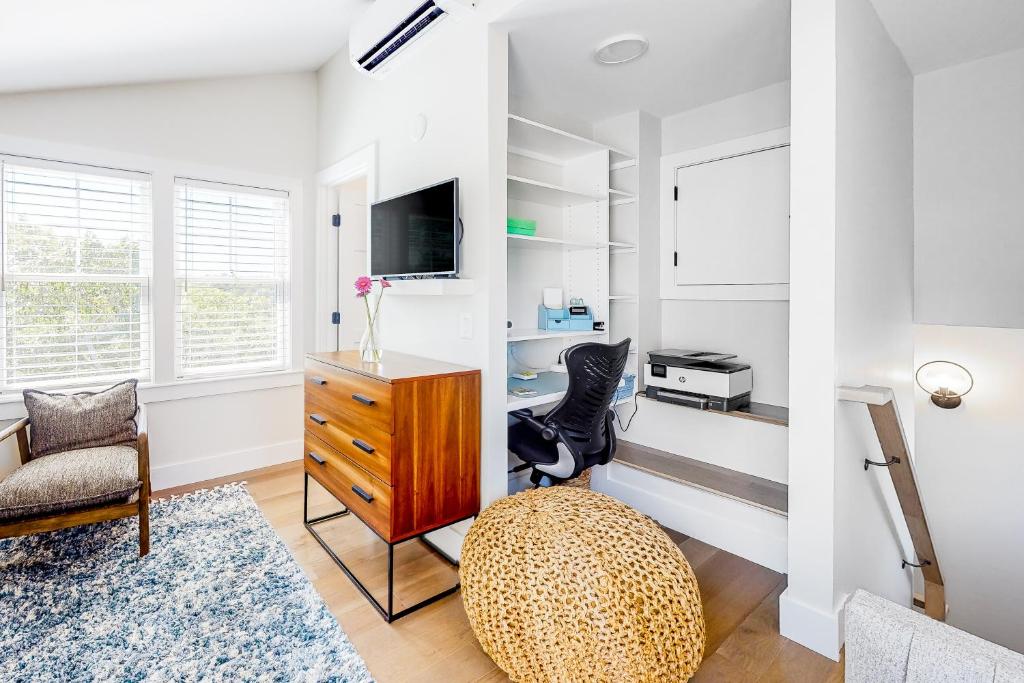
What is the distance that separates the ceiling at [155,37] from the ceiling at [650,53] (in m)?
1.03

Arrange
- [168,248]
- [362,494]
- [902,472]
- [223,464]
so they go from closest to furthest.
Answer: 1. [902,472]
2. [362,494]
3. [168,248]
4. [223,464]

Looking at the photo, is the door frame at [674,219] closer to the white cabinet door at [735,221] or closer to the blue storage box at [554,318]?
the white cabinet door at [735,221]

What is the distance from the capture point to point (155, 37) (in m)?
2.49

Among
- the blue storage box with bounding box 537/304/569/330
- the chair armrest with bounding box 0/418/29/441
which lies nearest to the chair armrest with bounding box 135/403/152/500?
the chair armrest with bounding box 0/418/29/441

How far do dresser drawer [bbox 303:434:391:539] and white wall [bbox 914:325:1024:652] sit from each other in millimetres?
2769

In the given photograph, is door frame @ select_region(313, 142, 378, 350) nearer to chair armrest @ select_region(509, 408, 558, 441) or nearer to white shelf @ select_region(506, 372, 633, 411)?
white shelf @ select_region(506, 372, 633, 411)

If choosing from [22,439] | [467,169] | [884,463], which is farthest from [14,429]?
[884,463]

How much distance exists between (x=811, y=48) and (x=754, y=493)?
1959mm

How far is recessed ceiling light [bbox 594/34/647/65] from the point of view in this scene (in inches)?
91.3

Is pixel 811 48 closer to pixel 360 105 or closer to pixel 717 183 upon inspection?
pixel 717 183

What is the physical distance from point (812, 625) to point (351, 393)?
200 centimetres

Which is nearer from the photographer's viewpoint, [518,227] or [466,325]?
[466,325]

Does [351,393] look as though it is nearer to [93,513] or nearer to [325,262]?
[93,513]

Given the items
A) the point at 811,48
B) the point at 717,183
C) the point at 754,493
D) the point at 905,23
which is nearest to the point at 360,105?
the point at 717,183
